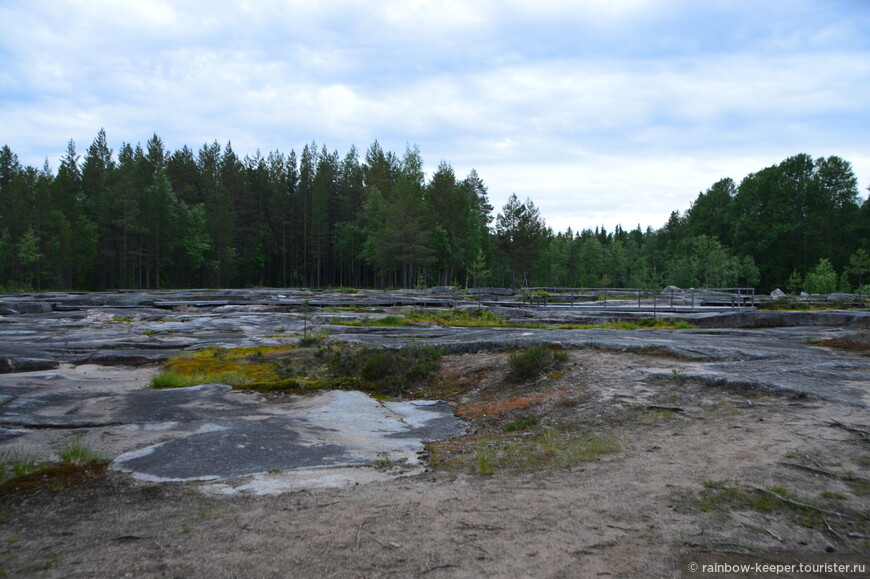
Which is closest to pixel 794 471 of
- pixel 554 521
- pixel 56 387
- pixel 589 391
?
pixel 554 521

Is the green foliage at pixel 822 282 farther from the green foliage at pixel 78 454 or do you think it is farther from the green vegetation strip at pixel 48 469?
the green vegetation strip at pixel 48 469

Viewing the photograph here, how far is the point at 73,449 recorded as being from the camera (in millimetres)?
7180

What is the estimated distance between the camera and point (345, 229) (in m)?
78.2

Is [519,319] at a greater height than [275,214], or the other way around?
[275,214]

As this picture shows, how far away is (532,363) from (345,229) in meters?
69.1

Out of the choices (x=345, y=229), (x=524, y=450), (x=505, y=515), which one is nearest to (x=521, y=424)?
(x=524, y=450)

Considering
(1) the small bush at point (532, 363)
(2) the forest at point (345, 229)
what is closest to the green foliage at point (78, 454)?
(1) the small bush at point (532, 363)

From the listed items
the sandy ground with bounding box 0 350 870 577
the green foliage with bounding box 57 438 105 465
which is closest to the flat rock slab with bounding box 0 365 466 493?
the green foliage with bounding box 57 438 105 465

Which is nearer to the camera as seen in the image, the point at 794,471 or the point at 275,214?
the point at 794,471

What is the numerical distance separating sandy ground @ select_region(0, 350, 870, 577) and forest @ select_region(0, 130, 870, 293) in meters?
52.8

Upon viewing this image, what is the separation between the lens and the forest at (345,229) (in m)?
65.3

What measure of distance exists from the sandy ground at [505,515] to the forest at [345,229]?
52759mm

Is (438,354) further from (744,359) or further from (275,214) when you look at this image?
(275,214)

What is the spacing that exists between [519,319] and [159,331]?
16.6 metres
